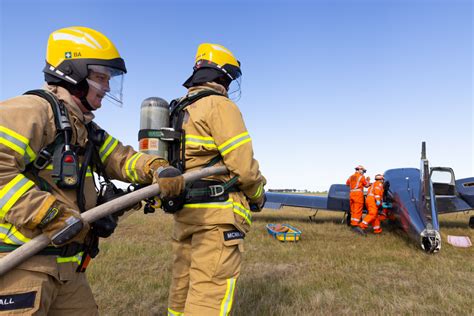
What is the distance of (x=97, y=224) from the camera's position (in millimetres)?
2408

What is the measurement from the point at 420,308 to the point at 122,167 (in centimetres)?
429

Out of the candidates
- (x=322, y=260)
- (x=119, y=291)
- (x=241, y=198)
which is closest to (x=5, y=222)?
(x=241, y=198)

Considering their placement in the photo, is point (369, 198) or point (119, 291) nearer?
point (119, 291)

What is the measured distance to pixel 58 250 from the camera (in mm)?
2111

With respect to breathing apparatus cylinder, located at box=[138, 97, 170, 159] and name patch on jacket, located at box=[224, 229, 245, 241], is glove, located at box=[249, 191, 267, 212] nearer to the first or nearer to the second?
name patch on jacket, located at box=[224, 229, 245, 241]

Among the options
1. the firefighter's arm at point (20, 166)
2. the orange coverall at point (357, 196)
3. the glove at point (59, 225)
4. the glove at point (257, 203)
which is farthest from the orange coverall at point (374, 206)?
the firefighter's arm at point (20, 166)

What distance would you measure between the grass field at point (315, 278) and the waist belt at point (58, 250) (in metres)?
2.55

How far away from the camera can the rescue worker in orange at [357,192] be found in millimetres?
11227

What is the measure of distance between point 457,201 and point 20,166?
1483 cm

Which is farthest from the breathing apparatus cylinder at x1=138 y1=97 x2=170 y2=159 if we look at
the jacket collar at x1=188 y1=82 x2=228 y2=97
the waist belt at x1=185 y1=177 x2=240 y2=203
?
the waist belt at x1=185 y1=177 x2=240 y2=203

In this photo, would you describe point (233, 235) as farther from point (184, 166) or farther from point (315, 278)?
point (315, 278)

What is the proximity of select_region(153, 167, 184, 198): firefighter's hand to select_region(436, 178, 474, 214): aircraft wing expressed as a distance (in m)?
13.3

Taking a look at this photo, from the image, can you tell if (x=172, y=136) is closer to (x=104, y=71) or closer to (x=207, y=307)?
(x=104, y=71)

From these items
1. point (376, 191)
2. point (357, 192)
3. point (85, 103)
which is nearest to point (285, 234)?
point (357, 192)
